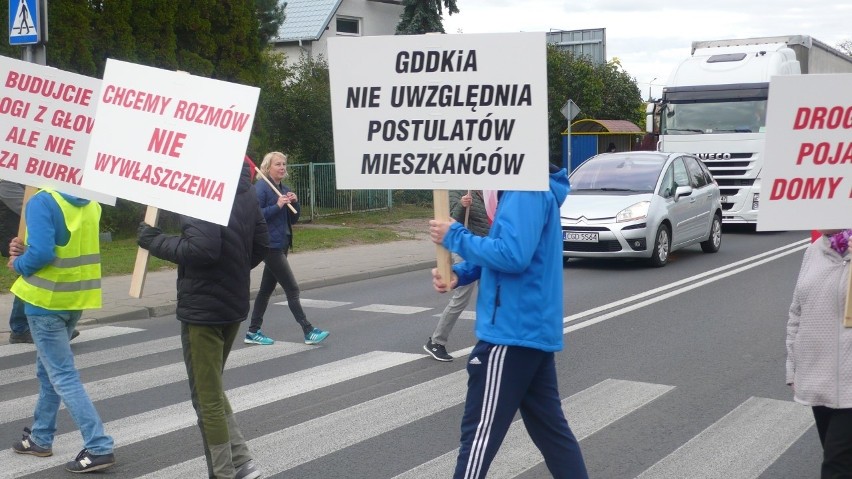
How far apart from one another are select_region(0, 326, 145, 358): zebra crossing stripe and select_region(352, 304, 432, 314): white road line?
8.38 ft

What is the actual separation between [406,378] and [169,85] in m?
3.60

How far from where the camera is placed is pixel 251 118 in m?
4.75

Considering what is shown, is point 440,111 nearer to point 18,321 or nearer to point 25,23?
point 18,321

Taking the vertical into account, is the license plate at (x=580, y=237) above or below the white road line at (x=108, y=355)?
above

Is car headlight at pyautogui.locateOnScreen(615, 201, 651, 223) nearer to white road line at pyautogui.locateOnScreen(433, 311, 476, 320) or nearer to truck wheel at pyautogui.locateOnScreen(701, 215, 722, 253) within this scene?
truck wheel at pyautogui.locateOnScreen(701, 215, 722, 253)

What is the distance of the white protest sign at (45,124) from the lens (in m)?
5.85

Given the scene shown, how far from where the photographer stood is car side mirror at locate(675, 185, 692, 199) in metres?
15.7

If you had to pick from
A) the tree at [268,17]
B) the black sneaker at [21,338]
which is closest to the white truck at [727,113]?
the tree at [268,17]

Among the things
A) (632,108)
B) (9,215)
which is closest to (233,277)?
(9,215)

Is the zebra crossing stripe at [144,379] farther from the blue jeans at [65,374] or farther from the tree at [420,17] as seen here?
the tree at [420,17]

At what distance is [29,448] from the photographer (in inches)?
232

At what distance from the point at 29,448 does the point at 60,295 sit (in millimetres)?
958

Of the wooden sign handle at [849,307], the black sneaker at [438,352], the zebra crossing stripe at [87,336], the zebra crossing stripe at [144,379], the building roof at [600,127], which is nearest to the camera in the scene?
the wooden sign handle at [849,307]

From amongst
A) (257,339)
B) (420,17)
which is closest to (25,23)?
(257,339)
